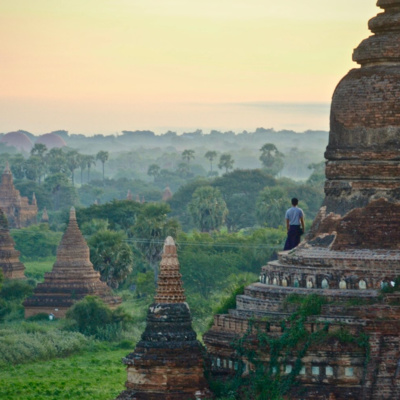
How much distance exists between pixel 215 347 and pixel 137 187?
161544mm

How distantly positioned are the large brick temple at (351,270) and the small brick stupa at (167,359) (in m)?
0.82

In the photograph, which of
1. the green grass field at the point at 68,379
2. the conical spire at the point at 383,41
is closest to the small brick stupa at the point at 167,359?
the conical spire at the point at 383,41

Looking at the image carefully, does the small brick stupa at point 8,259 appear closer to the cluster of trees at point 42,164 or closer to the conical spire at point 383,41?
the conical spire at point 383,41

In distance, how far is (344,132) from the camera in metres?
31.3

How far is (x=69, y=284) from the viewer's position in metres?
63.7

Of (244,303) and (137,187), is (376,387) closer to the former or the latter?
(244,303)

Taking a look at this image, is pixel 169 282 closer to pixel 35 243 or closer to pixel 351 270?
pixel 351 270

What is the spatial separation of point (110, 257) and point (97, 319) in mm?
13997

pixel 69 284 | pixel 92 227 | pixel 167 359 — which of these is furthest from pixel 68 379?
pixel 92 227

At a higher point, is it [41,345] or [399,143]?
[399,143]

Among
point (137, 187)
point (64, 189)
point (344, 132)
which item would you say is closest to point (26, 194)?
point (64, 189)

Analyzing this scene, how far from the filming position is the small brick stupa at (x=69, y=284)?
62.4 metres

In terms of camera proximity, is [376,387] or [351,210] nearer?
[376,387]

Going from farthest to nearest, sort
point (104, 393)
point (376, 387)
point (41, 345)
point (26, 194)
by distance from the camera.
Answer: point (26, 194) < point (41, 345) < point (104, 393) < point (376, 387)
